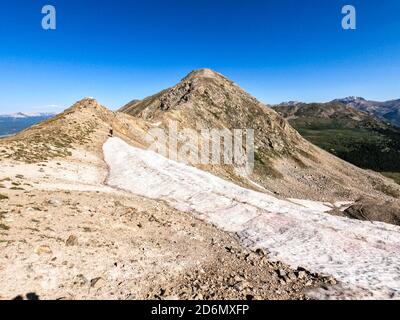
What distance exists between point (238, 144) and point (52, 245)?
106 metres

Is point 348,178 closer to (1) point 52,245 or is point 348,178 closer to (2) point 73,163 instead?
(2) point 73,163

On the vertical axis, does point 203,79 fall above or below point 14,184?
above

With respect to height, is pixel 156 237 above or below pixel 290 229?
above

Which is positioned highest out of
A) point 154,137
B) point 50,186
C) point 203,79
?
point 203,79

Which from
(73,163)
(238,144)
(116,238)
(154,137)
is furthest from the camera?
(238,144)

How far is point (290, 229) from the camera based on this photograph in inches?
843

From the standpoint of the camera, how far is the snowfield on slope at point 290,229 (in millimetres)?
15758

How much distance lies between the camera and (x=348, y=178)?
4899 inches

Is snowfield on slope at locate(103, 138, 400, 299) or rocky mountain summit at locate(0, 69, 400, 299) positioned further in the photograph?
snowfield on slope at locate(103, 138, 400, 299)

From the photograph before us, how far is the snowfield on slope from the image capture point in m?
15.8

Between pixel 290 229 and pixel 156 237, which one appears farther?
pixel 290 229

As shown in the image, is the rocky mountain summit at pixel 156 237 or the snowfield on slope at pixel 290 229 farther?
the snowfield on slope at pixel 290 229
